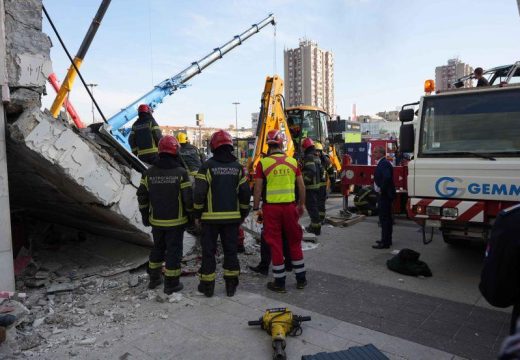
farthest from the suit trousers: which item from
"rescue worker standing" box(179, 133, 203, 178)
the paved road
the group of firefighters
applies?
"rescue worker standing" box(179, 133, 203, 178)

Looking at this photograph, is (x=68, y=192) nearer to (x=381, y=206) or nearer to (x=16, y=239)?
(x=16, y=239)

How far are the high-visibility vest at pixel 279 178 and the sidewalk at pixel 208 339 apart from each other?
1304 millimetres

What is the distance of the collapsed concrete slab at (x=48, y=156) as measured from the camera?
13.4 ft

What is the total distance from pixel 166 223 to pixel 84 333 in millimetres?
1427

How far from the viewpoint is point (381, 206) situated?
641 centimetres

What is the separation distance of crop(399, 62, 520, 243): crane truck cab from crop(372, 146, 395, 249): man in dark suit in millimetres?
1062

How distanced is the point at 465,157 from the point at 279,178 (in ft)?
7.74

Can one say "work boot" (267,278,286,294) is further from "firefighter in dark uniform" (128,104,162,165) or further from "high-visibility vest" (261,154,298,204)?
"firefighter in dark uniform" (128,104,162,165)

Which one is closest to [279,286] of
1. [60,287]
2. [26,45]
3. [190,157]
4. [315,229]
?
[60,287]

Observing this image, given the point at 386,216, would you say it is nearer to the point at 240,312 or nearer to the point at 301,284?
the point at 301,284

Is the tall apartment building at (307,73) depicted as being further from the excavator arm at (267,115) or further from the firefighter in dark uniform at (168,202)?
the firefighter in dark uniform at (168,202)

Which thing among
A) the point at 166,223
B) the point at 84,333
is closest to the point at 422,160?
the point at 166,223

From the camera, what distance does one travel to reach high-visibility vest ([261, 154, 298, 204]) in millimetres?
4664

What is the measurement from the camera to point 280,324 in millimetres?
3439
